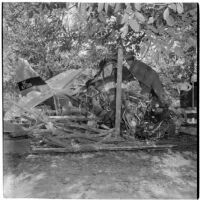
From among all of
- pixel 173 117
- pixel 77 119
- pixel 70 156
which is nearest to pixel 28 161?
pixel 70 156

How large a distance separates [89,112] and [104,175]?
0.56 metres

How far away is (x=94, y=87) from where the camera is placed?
8.81ft

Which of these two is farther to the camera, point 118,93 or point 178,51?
point 118,93

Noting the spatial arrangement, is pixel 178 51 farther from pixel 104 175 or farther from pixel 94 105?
pixel 104 175

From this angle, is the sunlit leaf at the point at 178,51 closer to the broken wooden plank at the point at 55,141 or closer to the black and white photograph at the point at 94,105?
the black and white photograph at the point at 94,105

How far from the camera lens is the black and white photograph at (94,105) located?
2.46 metres

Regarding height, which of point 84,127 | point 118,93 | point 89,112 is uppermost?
point 118,93

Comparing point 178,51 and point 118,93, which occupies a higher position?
point 178,51

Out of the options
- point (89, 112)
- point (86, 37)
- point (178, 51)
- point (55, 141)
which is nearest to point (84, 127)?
point (89, 112)

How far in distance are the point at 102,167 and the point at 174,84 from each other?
0.99 meters

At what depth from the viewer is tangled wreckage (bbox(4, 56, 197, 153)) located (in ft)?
8.34

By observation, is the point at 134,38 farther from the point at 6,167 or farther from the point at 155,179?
the point at 6,167

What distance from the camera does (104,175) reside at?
2549 millimetres

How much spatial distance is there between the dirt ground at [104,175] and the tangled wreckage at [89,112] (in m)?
0.09
